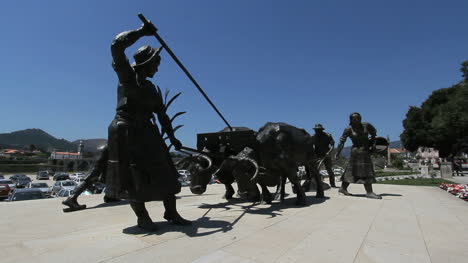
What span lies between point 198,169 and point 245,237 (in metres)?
2.55

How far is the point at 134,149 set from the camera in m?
3.75

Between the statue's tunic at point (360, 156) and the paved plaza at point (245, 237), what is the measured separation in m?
2.40

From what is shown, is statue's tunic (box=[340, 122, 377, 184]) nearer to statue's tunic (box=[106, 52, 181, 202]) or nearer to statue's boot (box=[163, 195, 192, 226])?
statue's boot (box=[163, 195, 192, 226])

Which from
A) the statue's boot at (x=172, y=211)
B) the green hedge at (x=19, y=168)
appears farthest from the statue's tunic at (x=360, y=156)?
the green hedge at (x=19, y=168)

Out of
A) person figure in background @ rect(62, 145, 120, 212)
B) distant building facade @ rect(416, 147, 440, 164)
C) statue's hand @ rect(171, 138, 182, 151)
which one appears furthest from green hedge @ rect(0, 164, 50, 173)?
distant building facade @ rect(416, 147, 440, 164)

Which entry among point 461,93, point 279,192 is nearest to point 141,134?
point 279,192

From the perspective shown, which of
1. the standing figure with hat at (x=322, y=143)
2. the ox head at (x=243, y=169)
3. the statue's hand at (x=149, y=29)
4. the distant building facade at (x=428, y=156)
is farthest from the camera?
the distant building facade at (x=428, y=156)

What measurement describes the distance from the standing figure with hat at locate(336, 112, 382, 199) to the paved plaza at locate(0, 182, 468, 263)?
8.03 ft

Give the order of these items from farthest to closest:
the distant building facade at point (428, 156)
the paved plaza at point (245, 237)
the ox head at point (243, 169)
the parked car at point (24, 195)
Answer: the distant building facade at point (428, 156) → the parked car at point (24, 195) → the ox head at point (243, 169) → the paved plaza at point (245, 237)

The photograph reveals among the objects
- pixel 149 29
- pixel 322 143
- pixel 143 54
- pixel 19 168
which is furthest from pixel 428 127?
pixel 19 168

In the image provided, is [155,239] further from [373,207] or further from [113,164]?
[373,207]

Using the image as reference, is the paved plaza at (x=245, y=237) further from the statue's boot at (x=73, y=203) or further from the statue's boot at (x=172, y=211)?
the statue's boot at (x=73, y=203)

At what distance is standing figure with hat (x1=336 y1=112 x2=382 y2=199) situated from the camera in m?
7.96

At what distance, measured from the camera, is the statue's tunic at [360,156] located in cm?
792
